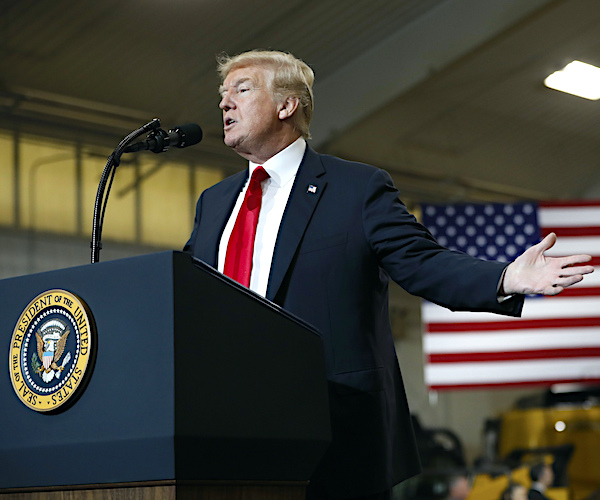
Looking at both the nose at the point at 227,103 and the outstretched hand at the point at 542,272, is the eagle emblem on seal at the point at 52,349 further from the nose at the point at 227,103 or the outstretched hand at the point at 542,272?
the nose at the point at 227,103

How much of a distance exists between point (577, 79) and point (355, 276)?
778 centimetres

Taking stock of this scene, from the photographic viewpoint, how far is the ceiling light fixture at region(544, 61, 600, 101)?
8.38 metres

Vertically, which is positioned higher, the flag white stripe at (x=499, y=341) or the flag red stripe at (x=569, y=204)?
the flag red stripe at (x=569, y=204)

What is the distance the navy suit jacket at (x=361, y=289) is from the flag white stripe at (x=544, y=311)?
5349mm

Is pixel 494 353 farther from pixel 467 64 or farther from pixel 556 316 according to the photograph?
pixel 467 64

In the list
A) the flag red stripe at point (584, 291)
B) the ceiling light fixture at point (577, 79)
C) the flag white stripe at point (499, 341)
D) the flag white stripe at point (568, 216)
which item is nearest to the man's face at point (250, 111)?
the flag white stripe at point (499, 341)

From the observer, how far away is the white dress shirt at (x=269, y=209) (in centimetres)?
150

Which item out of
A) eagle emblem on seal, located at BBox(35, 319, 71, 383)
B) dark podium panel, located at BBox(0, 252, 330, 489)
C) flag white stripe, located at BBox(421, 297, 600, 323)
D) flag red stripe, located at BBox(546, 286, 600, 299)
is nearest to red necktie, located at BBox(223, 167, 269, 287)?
dark podium panel, located at BBox(0, 252, 330, 489)

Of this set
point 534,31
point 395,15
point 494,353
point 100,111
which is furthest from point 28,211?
point 534,31

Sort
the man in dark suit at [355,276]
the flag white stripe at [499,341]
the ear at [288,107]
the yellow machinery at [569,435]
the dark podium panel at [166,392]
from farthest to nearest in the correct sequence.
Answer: the yellow machinery at [569,435], the flag white stripe at [499,341], the ear at [288,107], the man in dark suit at [355,276], the dark podium panel at [166,392]

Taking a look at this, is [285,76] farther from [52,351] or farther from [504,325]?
[504,325]

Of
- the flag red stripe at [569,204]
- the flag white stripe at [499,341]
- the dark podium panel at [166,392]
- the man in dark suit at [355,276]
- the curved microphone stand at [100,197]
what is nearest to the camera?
the dark podium panel at [166,392]

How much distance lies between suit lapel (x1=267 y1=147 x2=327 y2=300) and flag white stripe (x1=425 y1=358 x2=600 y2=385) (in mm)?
5460

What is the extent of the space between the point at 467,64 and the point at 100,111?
3.48m
